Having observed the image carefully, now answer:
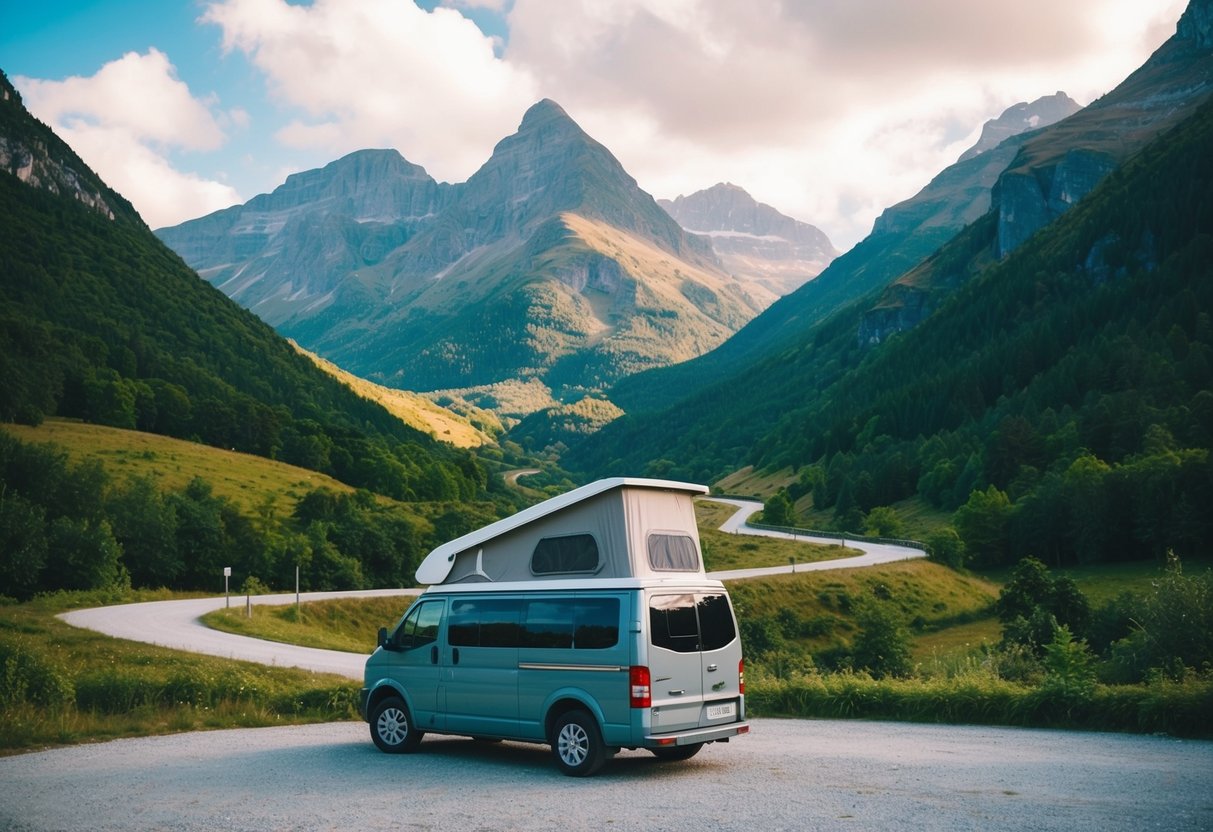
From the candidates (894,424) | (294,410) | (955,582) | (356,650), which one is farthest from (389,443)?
(356,650)

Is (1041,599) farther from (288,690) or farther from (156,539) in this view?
(156,539)

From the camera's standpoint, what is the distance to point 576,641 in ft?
49.9

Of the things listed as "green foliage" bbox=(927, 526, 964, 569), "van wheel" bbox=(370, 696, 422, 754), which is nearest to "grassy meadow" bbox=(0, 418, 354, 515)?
"green foliage" bbox=(927, 526, 964, 569)

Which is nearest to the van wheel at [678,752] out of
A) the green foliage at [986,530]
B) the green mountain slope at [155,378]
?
the green foliage at [986,530]

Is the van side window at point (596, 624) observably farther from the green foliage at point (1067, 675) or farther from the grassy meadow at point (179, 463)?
the grassy meadow at point (179, 463)

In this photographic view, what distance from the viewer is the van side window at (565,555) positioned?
54.9 ft

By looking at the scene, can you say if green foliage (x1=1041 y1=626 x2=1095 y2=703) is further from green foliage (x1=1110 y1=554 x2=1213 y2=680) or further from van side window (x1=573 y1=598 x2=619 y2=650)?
van side window (x1=573 y1=598 x2=619 y2=650)

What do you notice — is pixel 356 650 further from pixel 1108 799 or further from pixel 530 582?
pixel 1108 799

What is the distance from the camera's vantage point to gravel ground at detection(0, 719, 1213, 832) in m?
11.4

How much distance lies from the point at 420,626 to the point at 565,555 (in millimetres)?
3022

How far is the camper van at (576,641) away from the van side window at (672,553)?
0.02 metres

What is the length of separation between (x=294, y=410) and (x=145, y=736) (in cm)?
16483

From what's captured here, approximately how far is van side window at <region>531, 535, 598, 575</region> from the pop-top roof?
0.55 m

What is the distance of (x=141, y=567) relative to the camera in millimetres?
69250
